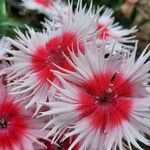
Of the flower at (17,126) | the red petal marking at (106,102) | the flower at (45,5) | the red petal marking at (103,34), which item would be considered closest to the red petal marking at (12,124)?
the flower at (17,126)

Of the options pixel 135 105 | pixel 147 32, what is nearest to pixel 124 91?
pixel 135 105

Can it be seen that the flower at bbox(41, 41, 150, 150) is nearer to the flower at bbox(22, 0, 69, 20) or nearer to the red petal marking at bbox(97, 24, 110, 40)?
the red petal marking at bbox(97, 24, 110, 40)

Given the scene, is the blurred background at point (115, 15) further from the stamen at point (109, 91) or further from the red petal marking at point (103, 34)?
the stamen at point (109, 91)

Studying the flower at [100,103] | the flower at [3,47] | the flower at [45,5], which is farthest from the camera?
the flower at [45,5]

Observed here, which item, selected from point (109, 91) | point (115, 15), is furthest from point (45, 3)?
point (115, 15)

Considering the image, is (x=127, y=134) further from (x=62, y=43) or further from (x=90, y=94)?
(x=62, y=43)

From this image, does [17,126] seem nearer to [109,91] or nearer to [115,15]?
[109,91]
